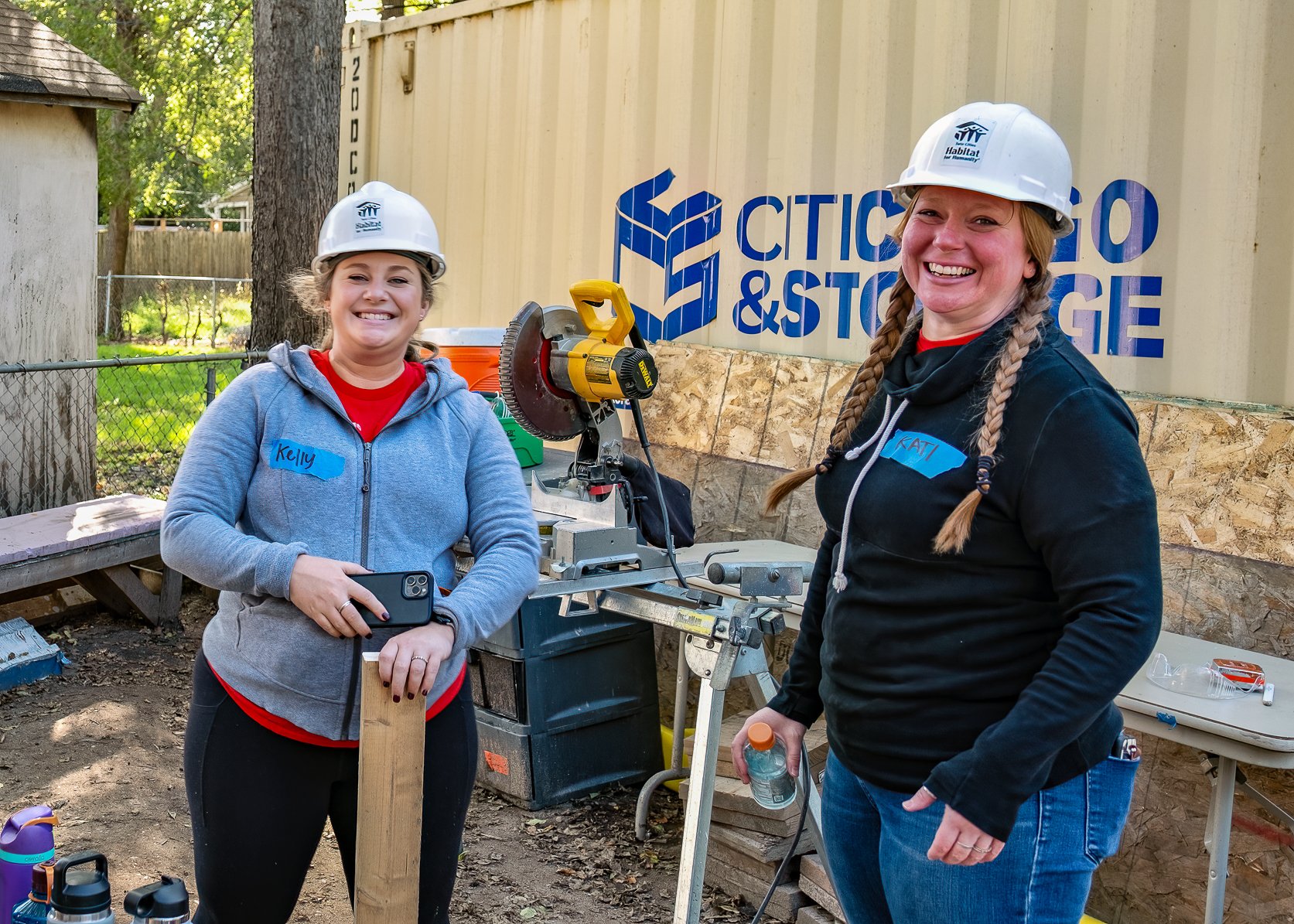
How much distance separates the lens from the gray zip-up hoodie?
2.14 metres

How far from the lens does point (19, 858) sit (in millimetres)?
2152

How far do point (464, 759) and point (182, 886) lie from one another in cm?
54

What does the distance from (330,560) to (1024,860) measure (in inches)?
47.2

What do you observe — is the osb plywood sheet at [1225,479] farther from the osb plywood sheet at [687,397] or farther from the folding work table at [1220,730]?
the osb plywood sheet at [687,397]

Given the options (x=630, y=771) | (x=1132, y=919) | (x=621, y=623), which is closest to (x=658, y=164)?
(x=621, y=623)

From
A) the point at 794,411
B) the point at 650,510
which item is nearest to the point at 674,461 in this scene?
the point at 794,411

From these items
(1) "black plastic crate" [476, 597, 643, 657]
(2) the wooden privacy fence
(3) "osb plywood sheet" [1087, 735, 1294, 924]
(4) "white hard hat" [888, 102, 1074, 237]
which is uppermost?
(2) the wooden privacy fence

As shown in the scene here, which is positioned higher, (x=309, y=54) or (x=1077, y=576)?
(x=309, y=54)

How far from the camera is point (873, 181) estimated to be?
4.71 m

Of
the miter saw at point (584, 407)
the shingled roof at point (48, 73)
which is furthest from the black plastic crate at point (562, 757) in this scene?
the shingled roof at point (48, 73)

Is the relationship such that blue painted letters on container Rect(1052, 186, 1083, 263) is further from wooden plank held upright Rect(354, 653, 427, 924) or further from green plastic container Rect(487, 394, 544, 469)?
wooden plank held upright Rect(354, 653, 427, 924)

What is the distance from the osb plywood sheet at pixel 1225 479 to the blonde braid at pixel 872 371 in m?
1.95

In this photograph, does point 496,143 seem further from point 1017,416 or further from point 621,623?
point 1017,416

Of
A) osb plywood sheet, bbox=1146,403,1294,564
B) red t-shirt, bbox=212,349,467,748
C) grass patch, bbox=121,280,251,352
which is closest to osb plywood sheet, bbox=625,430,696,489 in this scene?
osb plywood sheet, bbox=1146,403,1294,564
